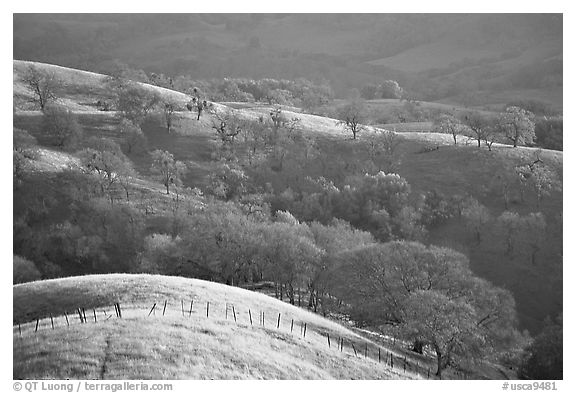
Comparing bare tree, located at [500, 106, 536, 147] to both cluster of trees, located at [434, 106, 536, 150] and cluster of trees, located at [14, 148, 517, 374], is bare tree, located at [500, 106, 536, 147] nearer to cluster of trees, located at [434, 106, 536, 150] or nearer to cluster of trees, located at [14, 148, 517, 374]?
cluster of trees, located at [434, 106, 536, 150]

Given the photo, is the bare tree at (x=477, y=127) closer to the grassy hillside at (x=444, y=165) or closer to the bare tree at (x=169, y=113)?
the grassy hillside at (x=444, y=165)

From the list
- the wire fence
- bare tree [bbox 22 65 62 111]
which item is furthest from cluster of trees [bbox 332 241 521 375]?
bare tree [bbox 22 65 62 111]

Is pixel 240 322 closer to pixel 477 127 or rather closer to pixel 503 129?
pixel 477 127

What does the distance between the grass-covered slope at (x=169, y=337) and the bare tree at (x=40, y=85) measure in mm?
96766

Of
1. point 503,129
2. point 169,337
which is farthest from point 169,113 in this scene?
point 169,337

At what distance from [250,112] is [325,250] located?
85738 millimetres

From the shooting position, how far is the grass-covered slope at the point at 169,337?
35.0 meters

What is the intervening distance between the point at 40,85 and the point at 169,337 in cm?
12298

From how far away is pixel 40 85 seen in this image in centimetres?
14450

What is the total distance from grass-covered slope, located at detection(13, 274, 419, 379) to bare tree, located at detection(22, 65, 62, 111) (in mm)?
96766

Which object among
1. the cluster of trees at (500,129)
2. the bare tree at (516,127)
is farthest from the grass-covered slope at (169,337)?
the bare tree at (516,127)

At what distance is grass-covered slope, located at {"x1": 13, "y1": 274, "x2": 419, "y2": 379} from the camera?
35.0 m
